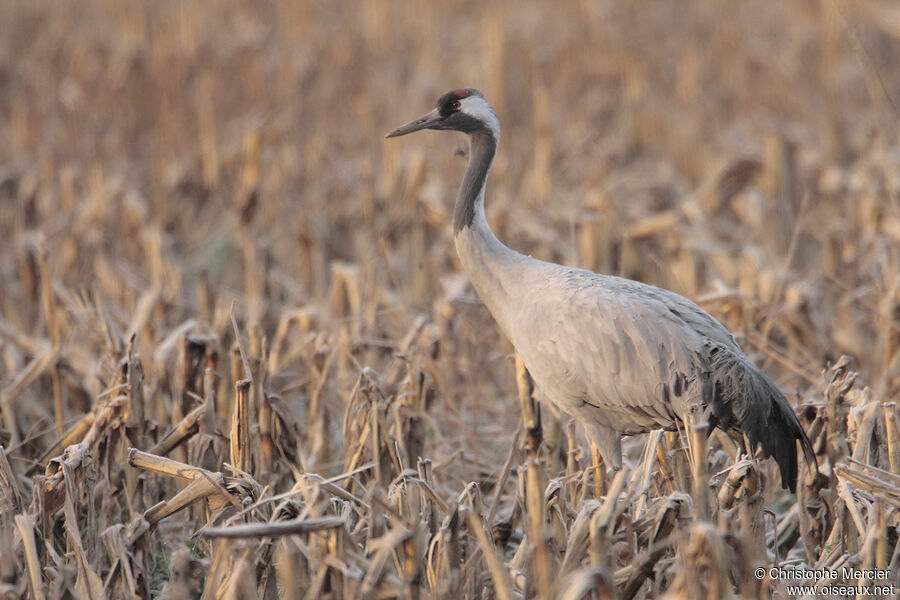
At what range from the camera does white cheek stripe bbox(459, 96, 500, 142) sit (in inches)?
162

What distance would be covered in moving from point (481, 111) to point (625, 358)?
114cm

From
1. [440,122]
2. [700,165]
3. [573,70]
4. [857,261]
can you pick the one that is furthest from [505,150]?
[440,122]

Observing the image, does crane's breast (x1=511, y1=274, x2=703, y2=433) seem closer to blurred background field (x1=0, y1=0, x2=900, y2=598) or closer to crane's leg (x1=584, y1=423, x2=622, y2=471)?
crane's leg (x1=584, y1=423, x2=622, y2=471)

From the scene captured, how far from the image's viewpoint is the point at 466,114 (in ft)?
13.5

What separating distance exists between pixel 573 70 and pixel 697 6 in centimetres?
266

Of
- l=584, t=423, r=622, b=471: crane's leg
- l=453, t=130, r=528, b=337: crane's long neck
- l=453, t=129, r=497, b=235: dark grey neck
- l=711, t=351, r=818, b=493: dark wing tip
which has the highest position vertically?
l=453, t=129, r=497, b=235: dark grey neck

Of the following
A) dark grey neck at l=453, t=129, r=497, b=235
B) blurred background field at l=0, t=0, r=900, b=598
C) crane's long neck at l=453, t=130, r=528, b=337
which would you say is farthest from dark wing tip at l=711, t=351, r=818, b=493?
dark grey neck at l=453, t=129, r=497, b=235

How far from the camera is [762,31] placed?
11258mm

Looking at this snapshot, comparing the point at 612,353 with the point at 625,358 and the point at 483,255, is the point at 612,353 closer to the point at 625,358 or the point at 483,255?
the point at 625,358

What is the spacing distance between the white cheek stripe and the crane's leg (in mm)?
1180

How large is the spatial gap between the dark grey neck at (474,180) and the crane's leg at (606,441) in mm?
893

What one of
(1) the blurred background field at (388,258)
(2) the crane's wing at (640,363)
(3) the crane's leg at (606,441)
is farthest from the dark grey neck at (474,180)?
(3) the crane's leg at (606,441)

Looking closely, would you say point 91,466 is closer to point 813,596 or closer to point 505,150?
point 813,596

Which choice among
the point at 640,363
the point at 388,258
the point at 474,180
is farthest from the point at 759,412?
the point at 388,258
